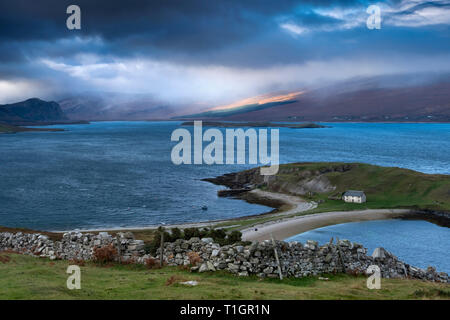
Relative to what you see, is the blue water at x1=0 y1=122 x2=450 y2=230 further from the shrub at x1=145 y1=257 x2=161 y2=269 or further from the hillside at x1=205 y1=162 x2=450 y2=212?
the shrub at x1=145 y1=257 x2=161 y2=269

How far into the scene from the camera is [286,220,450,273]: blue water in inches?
2032

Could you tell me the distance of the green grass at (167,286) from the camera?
15462 millimetres

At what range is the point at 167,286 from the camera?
17.5m

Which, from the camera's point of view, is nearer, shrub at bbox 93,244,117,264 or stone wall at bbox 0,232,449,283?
stone wall at bbox 0,232,449,283

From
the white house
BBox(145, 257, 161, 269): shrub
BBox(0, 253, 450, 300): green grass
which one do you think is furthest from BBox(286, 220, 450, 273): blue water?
BBox(145, 257, 161, 269): shrub

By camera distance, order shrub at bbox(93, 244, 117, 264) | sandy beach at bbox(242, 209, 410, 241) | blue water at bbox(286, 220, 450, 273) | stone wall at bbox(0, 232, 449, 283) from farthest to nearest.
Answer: sandy beach at bbox(242, 209, 410, 241)
blue water at bbox(286, 220, 450, 273)
shrub at bbox(93, 244, 117, 264)
stone wall at bbox(0, 232, 449, 283)

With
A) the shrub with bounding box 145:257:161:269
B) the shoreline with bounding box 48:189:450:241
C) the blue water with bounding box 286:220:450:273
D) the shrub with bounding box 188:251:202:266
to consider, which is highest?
the shrub with bounding box 188:251:202:266

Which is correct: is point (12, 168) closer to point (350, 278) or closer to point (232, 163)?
point (232, 163)

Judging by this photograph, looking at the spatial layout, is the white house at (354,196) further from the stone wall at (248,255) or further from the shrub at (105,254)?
the shrub at (105,254)

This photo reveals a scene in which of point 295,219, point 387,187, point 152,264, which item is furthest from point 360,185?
point 152,264

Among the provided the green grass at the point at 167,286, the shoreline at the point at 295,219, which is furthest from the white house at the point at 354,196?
the green grass at the point at 167,286

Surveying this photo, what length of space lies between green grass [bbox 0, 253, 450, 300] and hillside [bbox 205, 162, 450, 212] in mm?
59425
